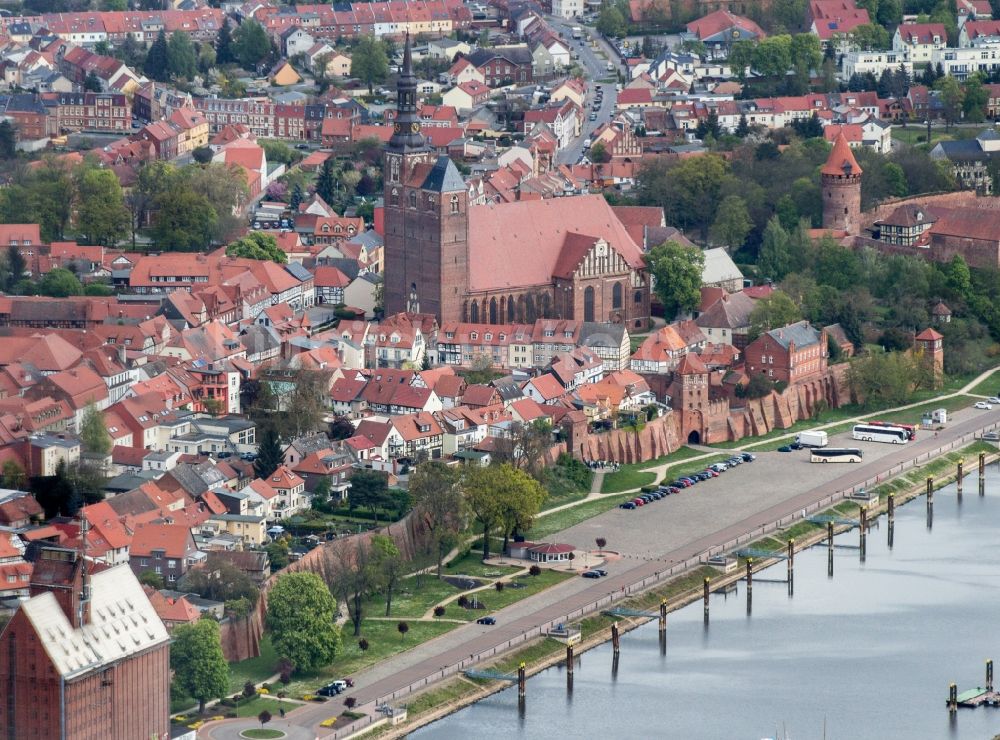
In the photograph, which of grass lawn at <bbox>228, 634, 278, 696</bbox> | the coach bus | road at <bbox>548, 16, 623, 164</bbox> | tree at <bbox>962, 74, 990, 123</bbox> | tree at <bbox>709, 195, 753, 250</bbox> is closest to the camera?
grass lawn at <bbox>228, 634, 278, 696</bbox>

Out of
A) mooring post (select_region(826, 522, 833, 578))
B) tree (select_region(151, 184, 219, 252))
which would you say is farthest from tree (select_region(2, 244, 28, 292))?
mooring post (select_region(826, 522, 833, 578))

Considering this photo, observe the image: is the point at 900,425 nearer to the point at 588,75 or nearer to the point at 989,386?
the point at 989,386

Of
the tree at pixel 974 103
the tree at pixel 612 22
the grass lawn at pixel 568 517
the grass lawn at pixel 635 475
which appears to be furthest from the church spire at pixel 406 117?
the tree at pixel 612 22

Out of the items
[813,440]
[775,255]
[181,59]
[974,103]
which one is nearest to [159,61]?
[181,59]

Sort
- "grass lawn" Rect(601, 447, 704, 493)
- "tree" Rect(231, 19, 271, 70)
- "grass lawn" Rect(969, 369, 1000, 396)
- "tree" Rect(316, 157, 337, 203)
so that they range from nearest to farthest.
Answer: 1. "grass lawn" Rect(601, 447, 704, 493)
2. "grass lawn" Rect(969, 369, 1000, 396)
3. "tree" Rect(316, 157, 337, 203)
4. "tree" Rect(231, 19, 271, 70)

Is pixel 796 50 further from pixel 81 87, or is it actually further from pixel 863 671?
pixel 863 671

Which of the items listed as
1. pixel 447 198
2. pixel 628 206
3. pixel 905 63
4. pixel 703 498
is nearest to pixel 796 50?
pixel 905 63

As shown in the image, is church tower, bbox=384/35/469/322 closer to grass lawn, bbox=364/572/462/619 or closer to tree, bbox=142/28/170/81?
grass lawn, bbox=364/572/462/619

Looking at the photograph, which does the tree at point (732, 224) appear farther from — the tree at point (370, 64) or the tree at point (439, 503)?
the tree at point (370, 64)
